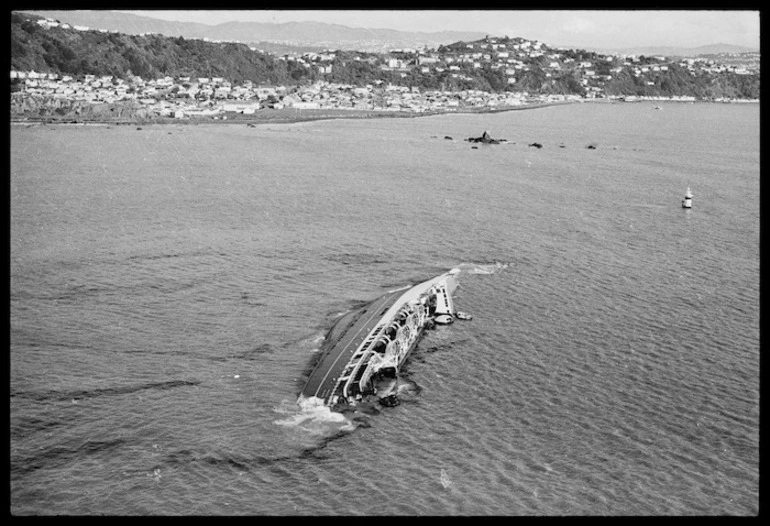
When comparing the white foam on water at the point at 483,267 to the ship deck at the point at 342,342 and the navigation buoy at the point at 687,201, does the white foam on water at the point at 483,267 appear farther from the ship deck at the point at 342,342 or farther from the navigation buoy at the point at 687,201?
the navigation buoy at the point at 687,201

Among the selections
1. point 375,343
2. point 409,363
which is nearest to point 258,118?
point 409,363

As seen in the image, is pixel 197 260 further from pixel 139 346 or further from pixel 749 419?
pixel 749 419

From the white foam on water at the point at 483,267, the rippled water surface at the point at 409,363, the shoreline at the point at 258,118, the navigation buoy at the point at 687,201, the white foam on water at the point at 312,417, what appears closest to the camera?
the rippled water surface at the point at 409,363

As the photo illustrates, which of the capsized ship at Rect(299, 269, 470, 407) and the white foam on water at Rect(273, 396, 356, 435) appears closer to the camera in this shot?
the white foam on water at Rect(273, 396, 356, 435)

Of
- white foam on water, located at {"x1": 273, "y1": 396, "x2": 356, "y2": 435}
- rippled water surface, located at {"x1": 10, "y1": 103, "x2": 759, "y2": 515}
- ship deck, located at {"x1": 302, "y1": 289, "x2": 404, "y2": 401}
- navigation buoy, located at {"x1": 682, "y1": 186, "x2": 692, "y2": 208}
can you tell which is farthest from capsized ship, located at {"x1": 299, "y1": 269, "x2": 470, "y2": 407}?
navigation buoy, located at {"x1": 682, "y1": 186, "x2": 692, "y2": 208}

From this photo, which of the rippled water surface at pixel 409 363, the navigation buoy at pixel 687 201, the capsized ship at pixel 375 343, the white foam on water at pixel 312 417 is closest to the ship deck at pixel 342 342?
the capsized ship at pixel 375 343

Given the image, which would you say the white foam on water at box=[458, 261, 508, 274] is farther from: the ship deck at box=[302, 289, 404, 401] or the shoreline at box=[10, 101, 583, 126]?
the shoreline at box=[10, 101, 583, 126]
